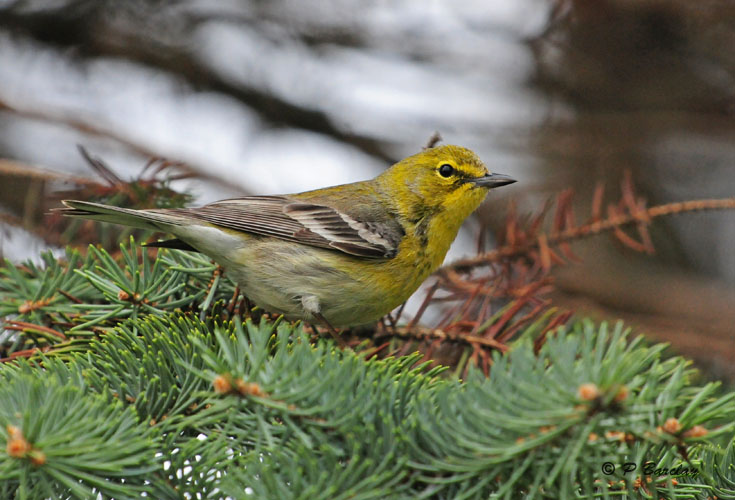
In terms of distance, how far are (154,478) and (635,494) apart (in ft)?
4.41

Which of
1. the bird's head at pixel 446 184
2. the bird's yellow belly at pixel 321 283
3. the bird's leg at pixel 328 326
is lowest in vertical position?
the bird's leg at pixel 328 326

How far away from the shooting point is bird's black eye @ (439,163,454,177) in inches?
167

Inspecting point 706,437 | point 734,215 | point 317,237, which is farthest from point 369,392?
point 734,215

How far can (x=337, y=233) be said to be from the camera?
150 inches

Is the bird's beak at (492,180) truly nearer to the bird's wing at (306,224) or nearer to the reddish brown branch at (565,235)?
the reddish brown branch at (565,235)

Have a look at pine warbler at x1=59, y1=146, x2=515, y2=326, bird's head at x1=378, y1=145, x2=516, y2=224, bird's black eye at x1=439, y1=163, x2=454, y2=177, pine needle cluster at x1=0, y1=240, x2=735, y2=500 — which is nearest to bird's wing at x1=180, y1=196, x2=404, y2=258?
pine warbler at x1=59, y1=146, x2=515, y2=326

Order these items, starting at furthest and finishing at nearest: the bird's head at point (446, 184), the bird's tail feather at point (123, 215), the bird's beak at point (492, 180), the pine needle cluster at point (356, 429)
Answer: the bird's head at point (446, 184) < the bird's beak at point (492, 180) < the bird's tail feather at point (123, 215) < the pine needle cluster at point (356, 429)

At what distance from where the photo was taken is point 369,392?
184cm

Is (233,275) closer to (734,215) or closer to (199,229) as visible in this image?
(199,229)

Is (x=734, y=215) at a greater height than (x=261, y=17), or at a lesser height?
greater

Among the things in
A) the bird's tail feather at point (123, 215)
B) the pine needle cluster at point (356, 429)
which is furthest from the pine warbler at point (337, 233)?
the pine needle cluster at point (356, 429)

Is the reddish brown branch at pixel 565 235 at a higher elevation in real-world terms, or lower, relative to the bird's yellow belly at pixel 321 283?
higher

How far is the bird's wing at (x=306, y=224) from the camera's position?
3.63 m

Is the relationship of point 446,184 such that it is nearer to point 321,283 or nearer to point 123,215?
point 321,283
